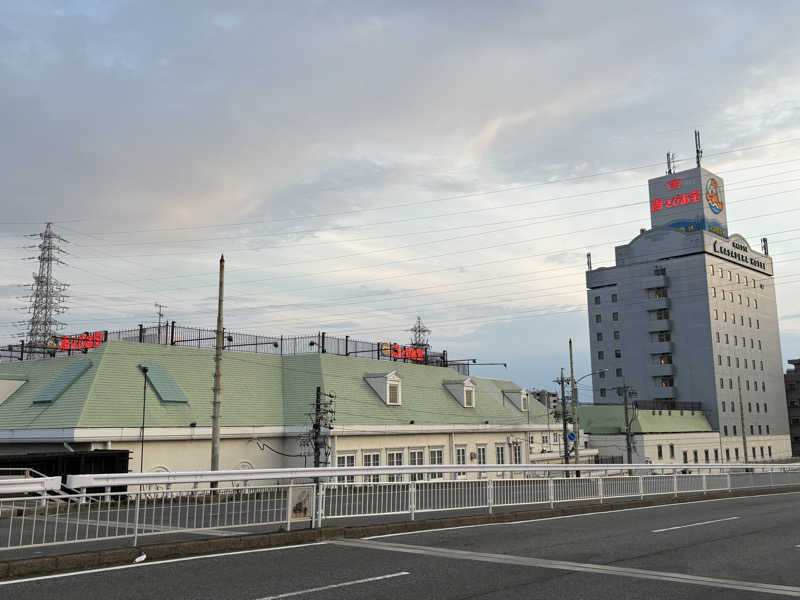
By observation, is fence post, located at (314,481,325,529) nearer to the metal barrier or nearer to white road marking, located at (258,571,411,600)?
the metal barrier

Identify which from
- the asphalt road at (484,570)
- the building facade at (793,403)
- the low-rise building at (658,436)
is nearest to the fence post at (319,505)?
the asphalt road at (484,570)

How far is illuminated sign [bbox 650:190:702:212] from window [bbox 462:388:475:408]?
59.3 m

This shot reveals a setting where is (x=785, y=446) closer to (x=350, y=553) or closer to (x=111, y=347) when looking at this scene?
(x=111, y=347)

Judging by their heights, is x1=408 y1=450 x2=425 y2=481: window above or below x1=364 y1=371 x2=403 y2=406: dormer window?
below

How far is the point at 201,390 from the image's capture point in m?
37.2

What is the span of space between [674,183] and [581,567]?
95384mm

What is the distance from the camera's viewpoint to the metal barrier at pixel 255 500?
1167cm

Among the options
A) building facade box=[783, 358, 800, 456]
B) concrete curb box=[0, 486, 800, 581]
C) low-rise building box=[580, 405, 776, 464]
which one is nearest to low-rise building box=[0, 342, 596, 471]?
concrete curb box=[0, 486, 800, 581]

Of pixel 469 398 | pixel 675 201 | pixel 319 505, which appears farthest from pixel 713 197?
pixel 319 505

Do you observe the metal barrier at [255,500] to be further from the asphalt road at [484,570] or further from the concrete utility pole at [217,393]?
the concrete utility pole at [217,393]

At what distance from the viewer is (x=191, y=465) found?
111 feet

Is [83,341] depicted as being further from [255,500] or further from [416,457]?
[255,500]

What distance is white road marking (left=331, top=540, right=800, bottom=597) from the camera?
30.8 ft

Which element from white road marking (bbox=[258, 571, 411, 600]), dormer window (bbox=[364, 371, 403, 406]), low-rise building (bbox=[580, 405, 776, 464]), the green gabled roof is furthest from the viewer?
the green gabled roof
